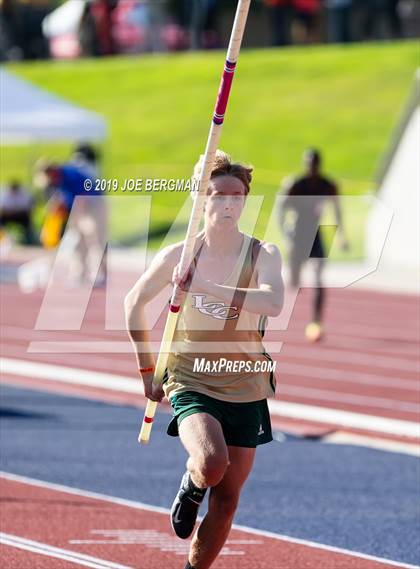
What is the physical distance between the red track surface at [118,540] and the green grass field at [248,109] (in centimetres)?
2025

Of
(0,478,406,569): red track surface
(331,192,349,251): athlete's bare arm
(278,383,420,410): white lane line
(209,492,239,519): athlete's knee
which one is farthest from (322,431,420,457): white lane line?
(209,492,239,519): athlete's knee

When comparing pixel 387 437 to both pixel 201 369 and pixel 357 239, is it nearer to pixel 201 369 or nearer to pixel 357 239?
pixel 201 369

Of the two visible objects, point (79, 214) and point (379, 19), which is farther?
point (379, 19)

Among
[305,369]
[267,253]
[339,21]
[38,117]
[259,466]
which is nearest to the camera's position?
[267,253]

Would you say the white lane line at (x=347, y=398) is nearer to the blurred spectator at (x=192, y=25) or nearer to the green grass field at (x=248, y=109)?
the green grass field at (x=248, y=109)

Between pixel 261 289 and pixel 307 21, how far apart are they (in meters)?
36.9

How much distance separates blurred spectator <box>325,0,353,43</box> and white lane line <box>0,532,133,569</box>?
33697 millimetres

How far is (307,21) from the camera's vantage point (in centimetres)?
4144

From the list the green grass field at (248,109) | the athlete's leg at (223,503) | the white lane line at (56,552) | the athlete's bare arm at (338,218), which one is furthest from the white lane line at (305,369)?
the green grass field at (248,109)

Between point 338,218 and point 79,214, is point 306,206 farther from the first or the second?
point 79,214

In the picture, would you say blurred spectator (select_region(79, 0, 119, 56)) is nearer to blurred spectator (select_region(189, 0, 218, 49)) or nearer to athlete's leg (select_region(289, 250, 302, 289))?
blurred spectator (select_region(189, 0, 218, 49))

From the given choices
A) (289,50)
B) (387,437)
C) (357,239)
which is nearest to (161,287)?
(387,437)

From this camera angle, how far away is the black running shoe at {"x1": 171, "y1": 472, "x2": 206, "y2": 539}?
571cm

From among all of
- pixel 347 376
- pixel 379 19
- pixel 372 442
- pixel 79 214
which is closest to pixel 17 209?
pixel 79 214
